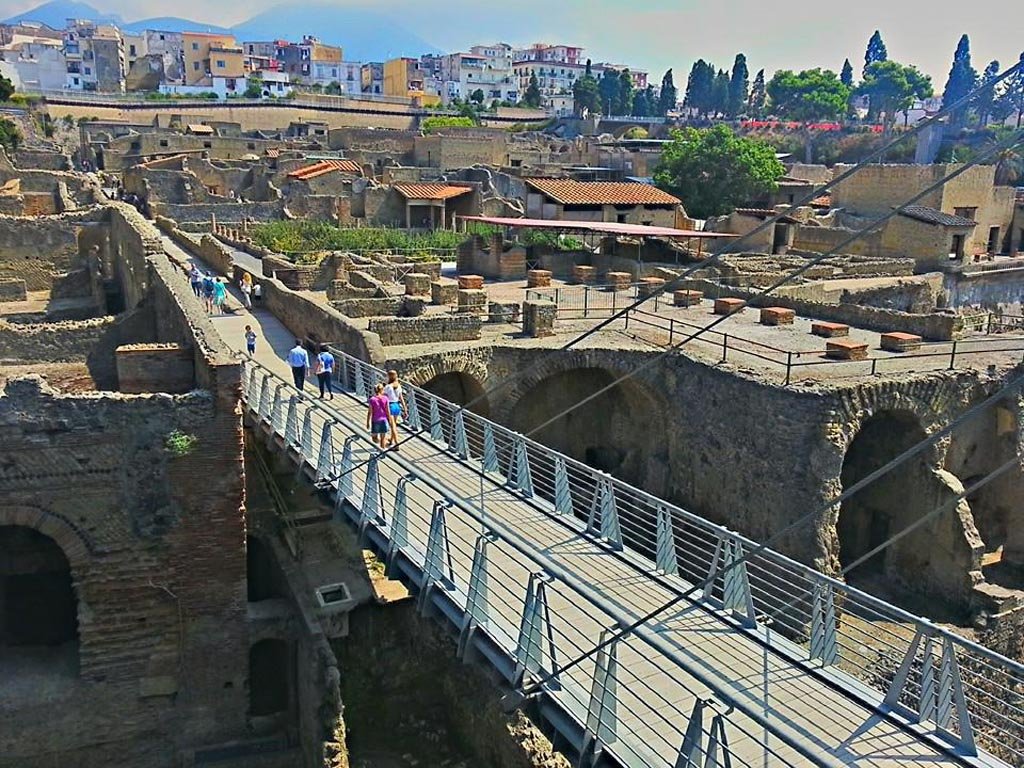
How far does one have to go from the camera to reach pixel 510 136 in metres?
63.7

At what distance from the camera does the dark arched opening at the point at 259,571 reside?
45.3ft

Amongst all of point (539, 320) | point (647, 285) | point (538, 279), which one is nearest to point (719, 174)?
point (647, 285)

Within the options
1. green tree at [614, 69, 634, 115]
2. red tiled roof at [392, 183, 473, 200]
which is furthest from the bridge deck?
green tree at [614, 69, 634, 115]

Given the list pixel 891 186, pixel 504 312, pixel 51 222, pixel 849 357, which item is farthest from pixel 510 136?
pixel 849 357

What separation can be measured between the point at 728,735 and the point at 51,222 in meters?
27.3

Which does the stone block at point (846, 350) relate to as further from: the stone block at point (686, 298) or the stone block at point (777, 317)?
the stone block at point (686, 298)

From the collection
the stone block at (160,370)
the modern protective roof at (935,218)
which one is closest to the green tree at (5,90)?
the modern protective roof at (935,218)

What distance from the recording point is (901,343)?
693 inches

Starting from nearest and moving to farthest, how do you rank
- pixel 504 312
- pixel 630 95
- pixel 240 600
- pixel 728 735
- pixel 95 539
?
pixel 728 735 → pixel 95 539 → pixel 240 600 → pixel 504 312 → pixel 630 95

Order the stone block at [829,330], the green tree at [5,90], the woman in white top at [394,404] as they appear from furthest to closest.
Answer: the green tree at [5,90] < the stone block at [829,330] < the woman in white top at [394,404]

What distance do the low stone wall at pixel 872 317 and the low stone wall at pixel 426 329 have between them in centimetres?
570

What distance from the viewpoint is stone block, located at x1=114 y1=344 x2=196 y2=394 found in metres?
12.4

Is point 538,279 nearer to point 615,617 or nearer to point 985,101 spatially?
A: point 985,101

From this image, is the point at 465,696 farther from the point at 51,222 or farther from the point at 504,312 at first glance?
the point at 51,222
